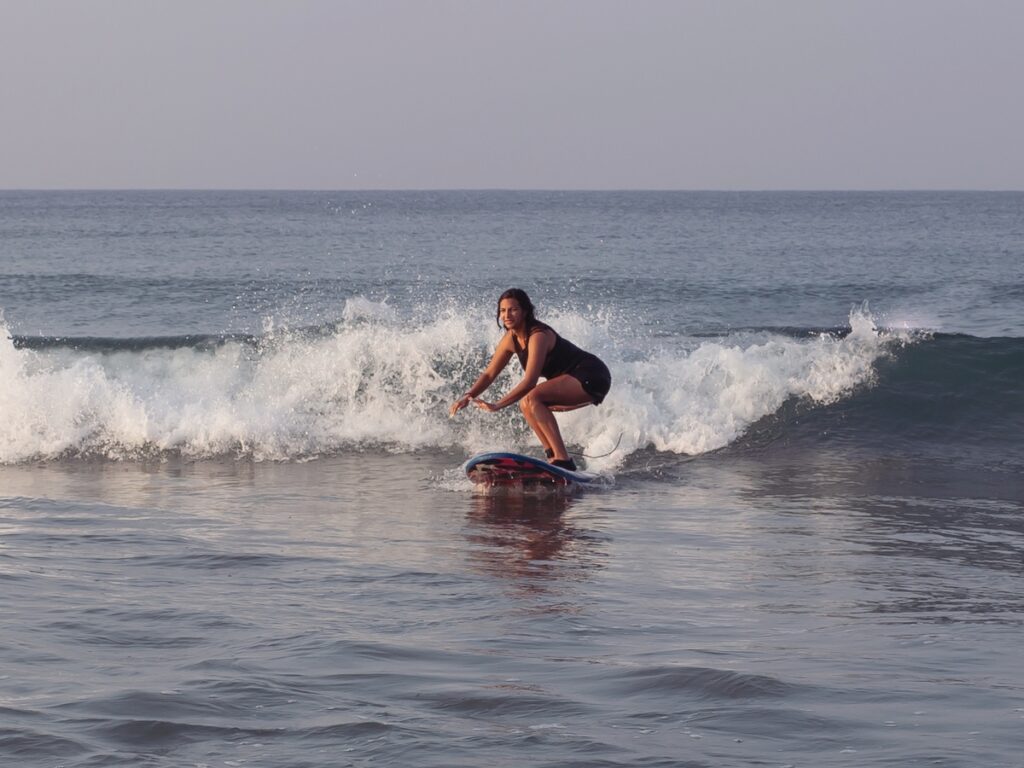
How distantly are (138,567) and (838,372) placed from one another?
28.3 feet

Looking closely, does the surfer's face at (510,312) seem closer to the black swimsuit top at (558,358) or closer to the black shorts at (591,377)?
the black swimsuit top at (558,358)

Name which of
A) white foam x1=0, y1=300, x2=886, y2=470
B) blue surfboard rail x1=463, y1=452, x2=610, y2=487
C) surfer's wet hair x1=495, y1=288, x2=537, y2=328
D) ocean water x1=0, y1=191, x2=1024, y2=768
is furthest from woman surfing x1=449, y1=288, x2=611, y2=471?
white foam x1=0, y1=300, x2=886, y2=470

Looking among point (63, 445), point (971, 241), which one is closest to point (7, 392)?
point (63, 445)

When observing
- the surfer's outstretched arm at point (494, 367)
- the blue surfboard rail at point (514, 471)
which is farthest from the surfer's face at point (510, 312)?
the blue surfboard rail at point (514, 471)

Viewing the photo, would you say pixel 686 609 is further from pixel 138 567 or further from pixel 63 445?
pixel 63 445

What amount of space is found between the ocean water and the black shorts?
0.77 meters

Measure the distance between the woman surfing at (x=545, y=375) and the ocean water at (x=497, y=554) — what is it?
2.19 feet

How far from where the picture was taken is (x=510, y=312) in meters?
9.80

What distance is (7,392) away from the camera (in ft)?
42.5

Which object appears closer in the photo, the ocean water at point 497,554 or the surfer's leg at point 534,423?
the ocean water at point 497,554

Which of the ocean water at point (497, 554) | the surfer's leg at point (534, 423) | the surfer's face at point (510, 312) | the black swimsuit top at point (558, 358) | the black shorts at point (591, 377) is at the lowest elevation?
the ocean water at point (497, 554)

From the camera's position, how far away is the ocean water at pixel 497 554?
4.76 metres

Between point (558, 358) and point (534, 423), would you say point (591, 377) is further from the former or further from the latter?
point (534, 423)

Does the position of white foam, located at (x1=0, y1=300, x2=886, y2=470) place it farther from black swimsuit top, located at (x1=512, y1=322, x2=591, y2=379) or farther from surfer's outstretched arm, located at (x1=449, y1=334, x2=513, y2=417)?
surfer's outstretched arm, located at (x1=449, y1=334, x2=513, y2=417)
